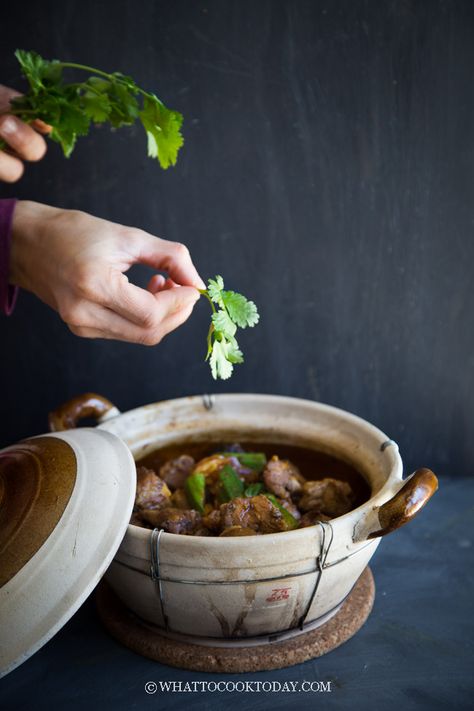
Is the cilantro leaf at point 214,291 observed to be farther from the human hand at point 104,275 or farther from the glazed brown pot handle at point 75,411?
the glazed brown pot handle at point 75,411

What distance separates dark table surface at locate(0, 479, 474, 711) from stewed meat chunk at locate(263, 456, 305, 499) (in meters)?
0.37

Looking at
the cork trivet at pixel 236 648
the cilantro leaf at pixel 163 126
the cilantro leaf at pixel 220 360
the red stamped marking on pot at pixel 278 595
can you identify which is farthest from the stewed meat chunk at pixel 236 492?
the cilantro leaf at pixel 163 126

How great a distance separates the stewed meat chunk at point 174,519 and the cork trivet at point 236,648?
0.26 meters

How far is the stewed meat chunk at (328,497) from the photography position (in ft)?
5.82

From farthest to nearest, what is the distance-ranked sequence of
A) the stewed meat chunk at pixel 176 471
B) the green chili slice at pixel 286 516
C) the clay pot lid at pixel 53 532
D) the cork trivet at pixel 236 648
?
1. the stewed meat chunk at pixel 176 471
2. the green chili slice at pixel 286 516
3. the cork trivet at pixel 236 648
4. the clay pot lid at pixel 53 532

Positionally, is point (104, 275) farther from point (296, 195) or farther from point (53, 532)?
point (296, 195)

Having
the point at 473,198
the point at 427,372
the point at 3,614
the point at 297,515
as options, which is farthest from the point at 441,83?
the point at 3,614

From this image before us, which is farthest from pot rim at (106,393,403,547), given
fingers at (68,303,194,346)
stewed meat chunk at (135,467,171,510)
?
fingers at (68,303,194,346)

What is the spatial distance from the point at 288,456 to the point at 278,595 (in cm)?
62

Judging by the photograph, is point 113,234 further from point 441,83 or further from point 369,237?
point 441,83

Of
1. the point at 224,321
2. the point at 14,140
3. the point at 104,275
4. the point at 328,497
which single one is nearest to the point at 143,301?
the point at 104,275

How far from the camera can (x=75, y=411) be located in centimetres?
200

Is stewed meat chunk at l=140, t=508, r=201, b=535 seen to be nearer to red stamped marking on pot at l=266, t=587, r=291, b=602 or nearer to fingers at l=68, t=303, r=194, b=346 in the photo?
red stamped marking on pot at l=266, t=587, r=291, b=602

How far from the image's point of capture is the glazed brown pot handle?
198 cm
